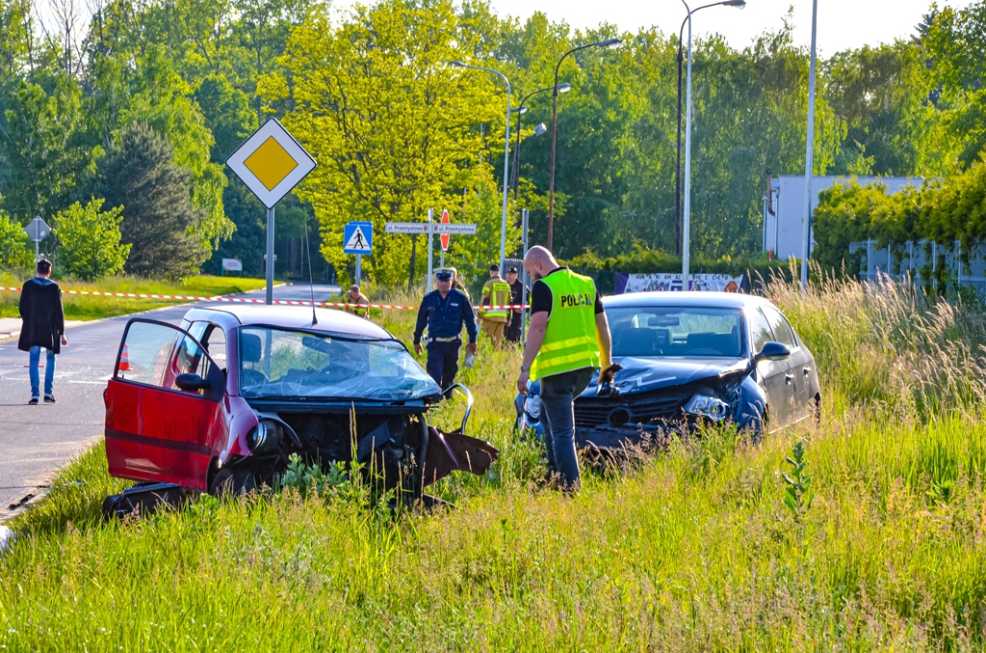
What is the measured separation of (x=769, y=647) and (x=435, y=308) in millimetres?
11169

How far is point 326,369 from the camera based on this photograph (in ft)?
29.0

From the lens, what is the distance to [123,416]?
29.3 ft

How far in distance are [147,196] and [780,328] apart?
195 ft

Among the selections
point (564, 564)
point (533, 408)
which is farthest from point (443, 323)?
point (564, 564)

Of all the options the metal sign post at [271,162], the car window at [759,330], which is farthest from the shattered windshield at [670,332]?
the metal sign post at [271,162]

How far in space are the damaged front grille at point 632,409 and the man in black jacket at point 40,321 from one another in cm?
906

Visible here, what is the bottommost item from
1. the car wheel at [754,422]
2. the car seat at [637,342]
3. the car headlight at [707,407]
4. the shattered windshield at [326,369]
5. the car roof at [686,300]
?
the car wheel at [754,422]

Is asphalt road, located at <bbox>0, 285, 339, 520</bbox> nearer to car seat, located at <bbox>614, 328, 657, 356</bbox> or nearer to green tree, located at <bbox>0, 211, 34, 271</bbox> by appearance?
car seat, located at <bbox>614, 328, 657, 356</bbox>

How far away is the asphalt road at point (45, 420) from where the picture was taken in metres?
11.2

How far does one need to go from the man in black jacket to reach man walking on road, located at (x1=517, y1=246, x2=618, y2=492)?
30.5 feet

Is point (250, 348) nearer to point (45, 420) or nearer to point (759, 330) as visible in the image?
point (759, 330)

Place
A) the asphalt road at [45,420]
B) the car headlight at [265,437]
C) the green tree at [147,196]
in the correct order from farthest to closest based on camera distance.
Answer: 1. the green tree at [147,196]
2. the asphalt road at [45,420]
3. the car headlight at [265,437]

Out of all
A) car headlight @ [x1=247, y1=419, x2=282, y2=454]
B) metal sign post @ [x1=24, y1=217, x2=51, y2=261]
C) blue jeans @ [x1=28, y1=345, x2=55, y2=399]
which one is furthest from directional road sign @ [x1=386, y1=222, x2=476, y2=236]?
car headlight @ [x1=247, y1=419, x2=282, y2=454]

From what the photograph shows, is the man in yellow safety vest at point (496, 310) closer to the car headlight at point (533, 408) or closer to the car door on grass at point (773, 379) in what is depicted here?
the car door on grass at point (773, 379)
